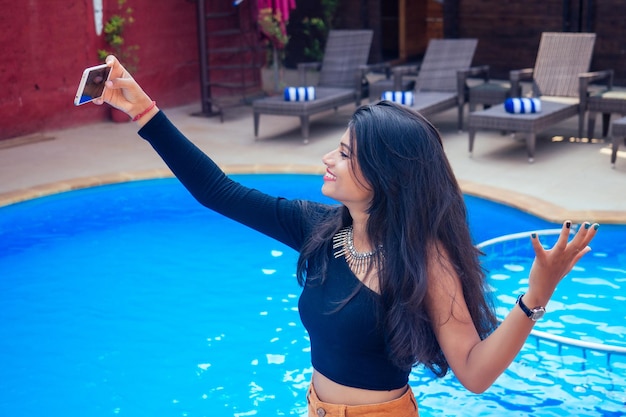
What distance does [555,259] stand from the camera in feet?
5.20

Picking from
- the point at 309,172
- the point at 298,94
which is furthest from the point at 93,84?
the point at 298,94

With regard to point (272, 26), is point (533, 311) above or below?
above

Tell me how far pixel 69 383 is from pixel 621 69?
9.32 metres

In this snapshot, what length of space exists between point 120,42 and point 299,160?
320cm

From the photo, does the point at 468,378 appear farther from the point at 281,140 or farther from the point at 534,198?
the point at 281,140

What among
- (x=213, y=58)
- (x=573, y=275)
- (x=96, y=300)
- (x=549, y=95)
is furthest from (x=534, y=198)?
(x=213, y=58)

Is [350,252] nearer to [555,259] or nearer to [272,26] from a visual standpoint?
[555,259]

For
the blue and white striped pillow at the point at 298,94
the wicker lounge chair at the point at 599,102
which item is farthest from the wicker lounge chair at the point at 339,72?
the wicker lounge chair at the point at 599,102

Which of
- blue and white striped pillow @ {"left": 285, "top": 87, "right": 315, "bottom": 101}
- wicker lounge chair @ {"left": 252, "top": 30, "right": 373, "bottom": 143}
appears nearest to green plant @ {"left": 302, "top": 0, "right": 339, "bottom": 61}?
wicker lounge chair @ {"left": 252, "top": 30, "right": 373, "bottom": 143}

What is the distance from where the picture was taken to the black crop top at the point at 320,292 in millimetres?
1839

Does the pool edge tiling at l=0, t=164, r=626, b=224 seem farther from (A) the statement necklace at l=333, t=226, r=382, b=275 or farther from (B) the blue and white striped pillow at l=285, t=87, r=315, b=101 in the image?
(A) the statement necklace at l=333, t=226, r=382, b=275

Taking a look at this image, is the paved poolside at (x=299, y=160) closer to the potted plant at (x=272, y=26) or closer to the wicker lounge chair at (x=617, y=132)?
the wicker lounge chair at (x=617, y=132)

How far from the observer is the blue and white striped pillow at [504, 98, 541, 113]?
8383 millimetres

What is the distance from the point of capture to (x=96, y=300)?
579 cm
